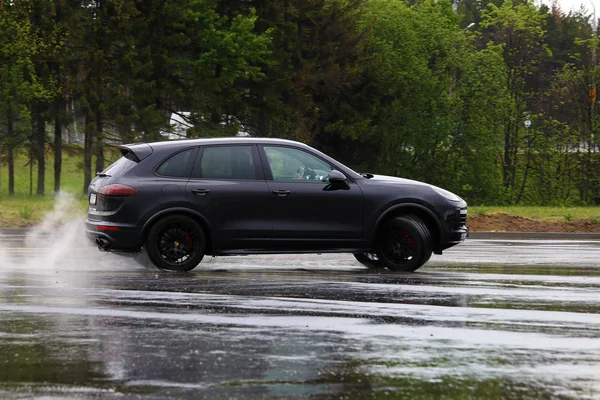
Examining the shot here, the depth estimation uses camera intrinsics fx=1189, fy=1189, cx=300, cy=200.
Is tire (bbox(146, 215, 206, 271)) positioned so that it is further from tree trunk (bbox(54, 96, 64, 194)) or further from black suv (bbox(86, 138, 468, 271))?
tree trunk (bbox(54, 96, 64, 194))

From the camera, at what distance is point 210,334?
29.1ft

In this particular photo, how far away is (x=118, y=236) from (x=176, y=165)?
1.19 meters

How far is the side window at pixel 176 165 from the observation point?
14.9 meters

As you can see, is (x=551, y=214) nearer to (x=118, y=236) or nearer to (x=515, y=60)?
(x=118, y=236)

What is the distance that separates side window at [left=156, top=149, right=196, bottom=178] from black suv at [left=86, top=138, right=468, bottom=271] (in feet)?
0.04

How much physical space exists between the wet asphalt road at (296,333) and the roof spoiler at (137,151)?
1396 mm

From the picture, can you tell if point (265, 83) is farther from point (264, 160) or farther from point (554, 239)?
point (264, 160)

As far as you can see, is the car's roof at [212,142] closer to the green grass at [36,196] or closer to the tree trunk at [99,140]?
the green grass at [36,196]

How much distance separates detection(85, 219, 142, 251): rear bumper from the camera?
14.5 metres

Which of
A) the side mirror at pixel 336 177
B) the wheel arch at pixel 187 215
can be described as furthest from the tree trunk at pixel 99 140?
the side mirror at pixel 336 177

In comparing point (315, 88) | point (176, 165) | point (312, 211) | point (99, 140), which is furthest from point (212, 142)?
point (315, 88)

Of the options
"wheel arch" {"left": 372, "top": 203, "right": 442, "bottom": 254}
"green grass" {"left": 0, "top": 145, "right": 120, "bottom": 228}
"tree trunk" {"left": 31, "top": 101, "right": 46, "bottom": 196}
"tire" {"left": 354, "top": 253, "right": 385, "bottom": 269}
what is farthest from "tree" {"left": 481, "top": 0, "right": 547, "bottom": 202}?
"wheel arch" {"left": 372, "top": 203, "right": 442, "bottom": 254}

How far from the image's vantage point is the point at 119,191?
14.6 m

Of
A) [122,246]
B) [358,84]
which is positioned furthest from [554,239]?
[358,84]
